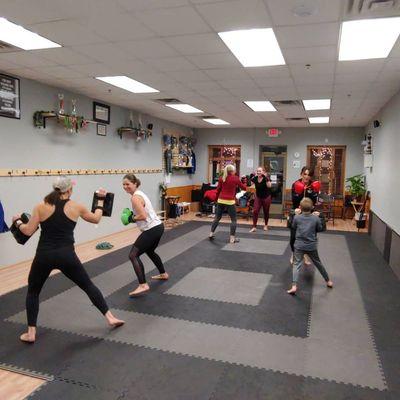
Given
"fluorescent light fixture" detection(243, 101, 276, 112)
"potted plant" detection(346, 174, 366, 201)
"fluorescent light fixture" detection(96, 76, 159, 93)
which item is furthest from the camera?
"potted plant" detection(346, 174, 366, 201)

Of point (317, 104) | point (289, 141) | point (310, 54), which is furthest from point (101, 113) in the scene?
point (289, 141)

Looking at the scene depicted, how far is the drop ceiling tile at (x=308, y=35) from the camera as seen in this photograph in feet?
10.3

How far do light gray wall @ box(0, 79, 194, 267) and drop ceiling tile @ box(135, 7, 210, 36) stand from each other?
2.81m

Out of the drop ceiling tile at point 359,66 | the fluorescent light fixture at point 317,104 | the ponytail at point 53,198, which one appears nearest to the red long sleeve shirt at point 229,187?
the fluorescent light fixture at point 317,104

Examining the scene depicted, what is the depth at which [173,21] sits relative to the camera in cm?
306

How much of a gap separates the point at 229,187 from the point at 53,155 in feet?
9.61

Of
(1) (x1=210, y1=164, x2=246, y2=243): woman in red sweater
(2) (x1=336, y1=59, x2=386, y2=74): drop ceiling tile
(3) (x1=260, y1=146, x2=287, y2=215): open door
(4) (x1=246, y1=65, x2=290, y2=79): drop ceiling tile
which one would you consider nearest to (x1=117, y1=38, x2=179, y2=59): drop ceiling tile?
(4) (x1=246, y1=65, x2=290, y2=79): drop ceiling tile

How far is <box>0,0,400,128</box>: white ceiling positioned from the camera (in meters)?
2.86

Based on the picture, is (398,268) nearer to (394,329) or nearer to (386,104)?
(394,329)

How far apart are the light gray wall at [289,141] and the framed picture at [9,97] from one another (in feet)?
23.2

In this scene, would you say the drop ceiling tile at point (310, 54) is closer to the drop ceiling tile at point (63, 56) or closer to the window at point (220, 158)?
the drop ceiling tile at point (63, 56)

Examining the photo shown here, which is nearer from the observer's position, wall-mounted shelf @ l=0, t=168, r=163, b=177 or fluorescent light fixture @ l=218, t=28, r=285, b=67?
fluorescent light fixture @ l=218, t=28, r=285, b=67

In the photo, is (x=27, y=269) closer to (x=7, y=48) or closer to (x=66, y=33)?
(x=7, y=48)

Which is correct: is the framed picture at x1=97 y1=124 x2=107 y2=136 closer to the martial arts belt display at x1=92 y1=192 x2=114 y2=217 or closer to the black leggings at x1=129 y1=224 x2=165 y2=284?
the black leggings at x1=129 y1=224 x2=165 y2=284
